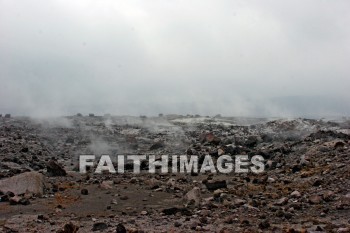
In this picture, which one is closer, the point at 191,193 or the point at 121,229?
the point at 121,229

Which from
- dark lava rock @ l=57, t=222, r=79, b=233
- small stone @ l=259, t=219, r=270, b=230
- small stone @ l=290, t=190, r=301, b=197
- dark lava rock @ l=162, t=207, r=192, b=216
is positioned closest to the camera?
dark lava rock @ l=57, t=222, r=79, b=233

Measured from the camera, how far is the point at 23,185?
13.6 metres

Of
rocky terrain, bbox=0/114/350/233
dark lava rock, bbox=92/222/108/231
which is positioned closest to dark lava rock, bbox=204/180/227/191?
rocky terrain, bbox=0/114/350/233

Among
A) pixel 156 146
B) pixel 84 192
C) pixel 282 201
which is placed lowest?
pixel 84 192

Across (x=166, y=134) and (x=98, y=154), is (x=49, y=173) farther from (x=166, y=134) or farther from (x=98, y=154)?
(x=166, y=134)

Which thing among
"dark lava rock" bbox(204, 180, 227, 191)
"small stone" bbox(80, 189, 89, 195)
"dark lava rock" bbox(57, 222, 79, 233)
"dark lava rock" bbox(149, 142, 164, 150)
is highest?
"dark lava rock" bbox(149, 142, 164, 150)

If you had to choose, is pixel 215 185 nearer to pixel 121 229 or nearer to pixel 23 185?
pixel 121 229

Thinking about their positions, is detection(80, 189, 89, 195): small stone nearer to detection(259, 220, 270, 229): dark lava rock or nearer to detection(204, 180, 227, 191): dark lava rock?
detection(204, 180, 227, 191): dark lava rock

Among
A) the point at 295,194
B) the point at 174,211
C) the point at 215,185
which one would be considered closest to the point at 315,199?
the point at 295,194

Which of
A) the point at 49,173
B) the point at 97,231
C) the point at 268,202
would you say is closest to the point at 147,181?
the point at 49,173

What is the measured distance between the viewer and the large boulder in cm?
1335

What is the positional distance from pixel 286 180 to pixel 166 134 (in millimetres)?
16697

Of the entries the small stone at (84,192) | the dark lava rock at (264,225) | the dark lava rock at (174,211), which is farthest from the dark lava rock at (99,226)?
the small stone at (84,192)

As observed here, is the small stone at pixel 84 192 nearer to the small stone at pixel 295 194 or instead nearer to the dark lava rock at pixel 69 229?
the dark lava rock at pixel 69 229
